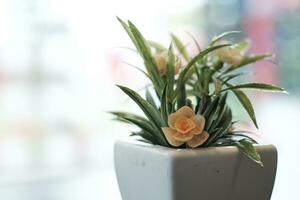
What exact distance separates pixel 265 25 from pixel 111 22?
89cm

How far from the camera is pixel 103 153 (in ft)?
6.89

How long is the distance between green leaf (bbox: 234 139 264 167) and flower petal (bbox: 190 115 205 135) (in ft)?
0.26

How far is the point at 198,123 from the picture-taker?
33.3 inches

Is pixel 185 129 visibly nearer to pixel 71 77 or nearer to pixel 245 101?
pixel 245 101

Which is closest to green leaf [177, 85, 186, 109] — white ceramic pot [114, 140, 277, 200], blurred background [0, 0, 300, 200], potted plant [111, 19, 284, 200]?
potted plant [111, 19, 284, 200]

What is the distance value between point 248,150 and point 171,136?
143mm

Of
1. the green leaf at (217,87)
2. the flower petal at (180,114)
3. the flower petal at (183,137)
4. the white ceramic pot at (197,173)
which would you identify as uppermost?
the green leaf at (217,87)

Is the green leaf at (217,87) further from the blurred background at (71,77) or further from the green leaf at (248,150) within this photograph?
the blurred background at (71,77)

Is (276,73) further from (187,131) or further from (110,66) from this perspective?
(187,131)

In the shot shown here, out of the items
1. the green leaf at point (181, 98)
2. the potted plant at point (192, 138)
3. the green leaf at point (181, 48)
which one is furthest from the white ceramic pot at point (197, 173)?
the green leaf at point (181, 48)

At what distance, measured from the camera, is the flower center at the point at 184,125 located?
840 mm

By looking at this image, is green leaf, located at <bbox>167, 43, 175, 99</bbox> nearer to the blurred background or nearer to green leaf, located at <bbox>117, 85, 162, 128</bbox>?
green leaf, located at <bbox>117, 85, 162, 128</bbox>

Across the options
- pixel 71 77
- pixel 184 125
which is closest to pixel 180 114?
pixel 184 125

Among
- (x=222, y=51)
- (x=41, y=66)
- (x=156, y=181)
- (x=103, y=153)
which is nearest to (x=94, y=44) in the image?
(x=41, y=66)
